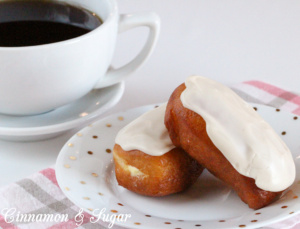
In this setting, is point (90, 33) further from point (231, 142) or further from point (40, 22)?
point (231, 142)

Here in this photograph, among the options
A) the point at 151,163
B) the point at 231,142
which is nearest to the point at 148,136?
the point at 151,163

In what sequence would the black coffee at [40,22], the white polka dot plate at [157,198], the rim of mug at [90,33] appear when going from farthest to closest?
the black coffee at [40,22]
the rim of mug at [90,33]
the white polka dot plate at [157,198]

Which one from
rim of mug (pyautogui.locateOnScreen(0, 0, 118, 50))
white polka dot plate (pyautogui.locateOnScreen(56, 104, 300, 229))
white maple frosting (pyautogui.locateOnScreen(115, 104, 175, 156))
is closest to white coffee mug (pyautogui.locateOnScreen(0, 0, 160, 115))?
rim of mug (pyautogui.locateOnScreen(0, 0, 118, 50))

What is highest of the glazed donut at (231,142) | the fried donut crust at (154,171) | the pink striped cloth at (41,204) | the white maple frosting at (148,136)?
the glazed donut at (231,142)

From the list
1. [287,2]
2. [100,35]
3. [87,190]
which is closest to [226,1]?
[287,2]

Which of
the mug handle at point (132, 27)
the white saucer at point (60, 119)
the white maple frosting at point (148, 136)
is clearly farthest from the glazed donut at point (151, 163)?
the mug handle at point (132, 27)

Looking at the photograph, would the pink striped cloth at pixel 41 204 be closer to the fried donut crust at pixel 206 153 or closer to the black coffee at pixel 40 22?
the fried donut crust at pixel 206 153

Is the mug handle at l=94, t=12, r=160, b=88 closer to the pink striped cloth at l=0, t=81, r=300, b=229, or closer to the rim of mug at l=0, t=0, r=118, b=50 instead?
the rim of mug at l=0, t=0, r=118, b=50
